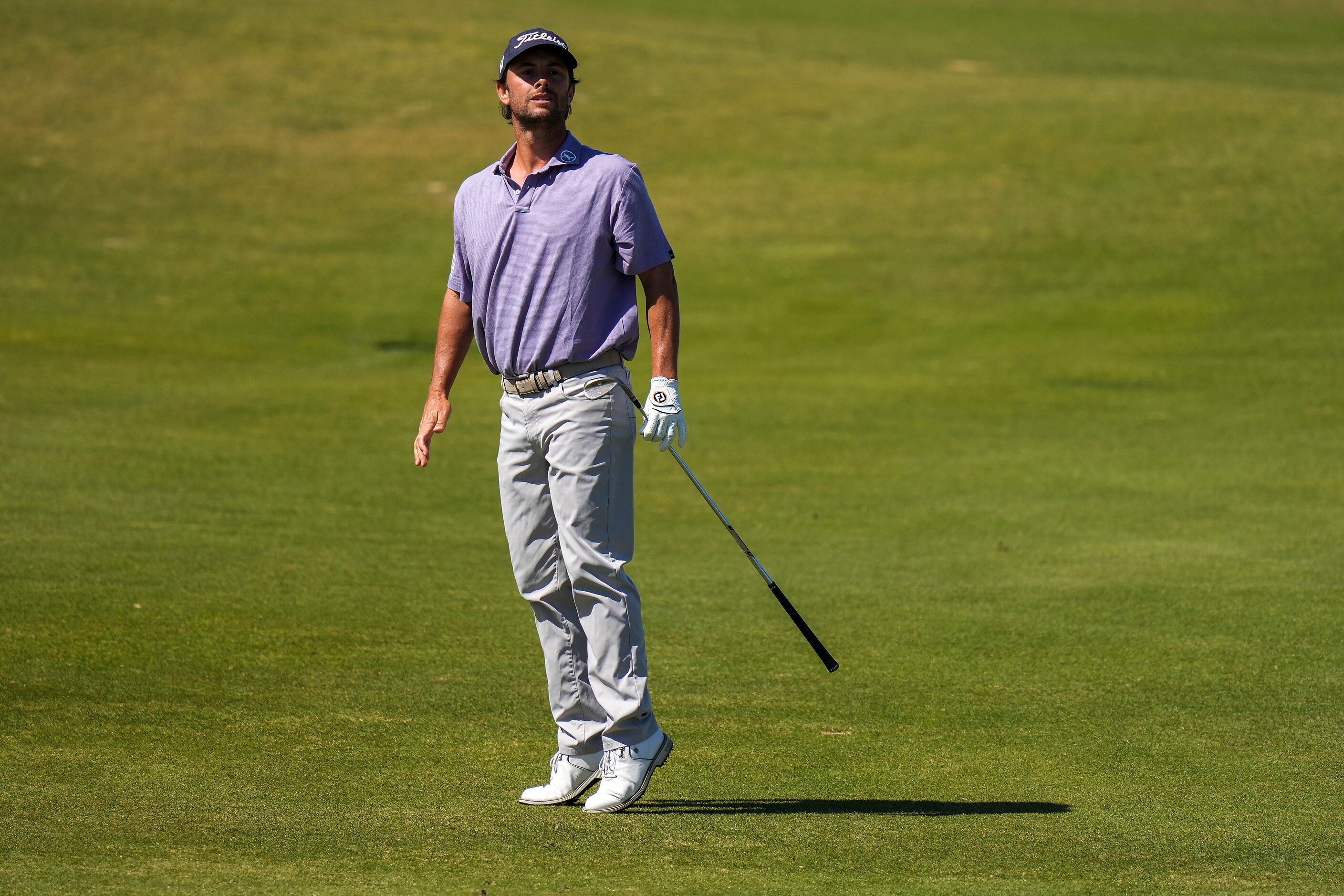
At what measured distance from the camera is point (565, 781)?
4.84m

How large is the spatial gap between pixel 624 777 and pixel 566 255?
5.26ft

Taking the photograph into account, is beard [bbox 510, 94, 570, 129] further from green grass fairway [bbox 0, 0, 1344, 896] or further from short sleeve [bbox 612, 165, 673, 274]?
green grass fairway [bbox 0, 0, 1344, 896]

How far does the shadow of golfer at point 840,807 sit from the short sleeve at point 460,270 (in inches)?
68.1

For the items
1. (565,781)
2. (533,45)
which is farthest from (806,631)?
(533,45)

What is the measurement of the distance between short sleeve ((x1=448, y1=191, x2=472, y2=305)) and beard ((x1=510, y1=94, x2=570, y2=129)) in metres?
0.34

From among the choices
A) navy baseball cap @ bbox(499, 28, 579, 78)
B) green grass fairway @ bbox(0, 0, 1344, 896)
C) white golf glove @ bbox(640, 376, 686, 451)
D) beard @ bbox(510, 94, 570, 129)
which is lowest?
green grass fairway @ bbox(0, 0, 1344, 896)

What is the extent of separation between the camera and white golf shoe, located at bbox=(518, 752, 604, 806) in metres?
4.81

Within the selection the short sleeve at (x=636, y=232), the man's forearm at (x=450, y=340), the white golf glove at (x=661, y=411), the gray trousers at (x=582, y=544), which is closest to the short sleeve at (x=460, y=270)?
the man's forearm at (x=450, y=340)

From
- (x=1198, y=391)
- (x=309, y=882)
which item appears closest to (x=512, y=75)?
(x=309, y=882)

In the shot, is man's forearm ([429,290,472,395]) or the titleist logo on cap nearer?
the titleist logo on cap

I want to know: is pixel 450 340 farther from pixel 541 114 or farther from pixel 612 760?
pixel 612 760

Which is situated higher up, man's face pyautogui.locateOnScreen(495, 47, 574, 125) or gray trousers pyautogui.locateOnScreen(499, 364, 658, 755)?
man's face pyautogui.locateOnScreen(495, 47, 574, 125)

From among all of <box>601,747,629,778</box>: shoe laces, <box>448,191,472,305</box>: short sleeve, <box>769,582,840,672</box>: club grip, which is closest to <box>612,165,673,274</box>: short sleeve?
<box>448,191,472,305</box>: short sleeve

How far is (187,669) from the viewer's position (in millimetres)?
6246
